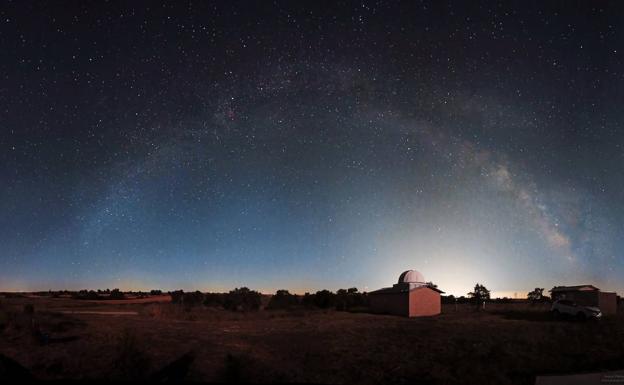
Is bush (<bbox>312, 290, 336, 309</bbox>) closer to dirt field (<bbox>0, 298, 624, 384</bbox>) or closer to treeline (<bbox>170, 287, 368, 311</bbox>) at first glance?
treeline (<bbox>170, 287, 368, 311</bbox>)

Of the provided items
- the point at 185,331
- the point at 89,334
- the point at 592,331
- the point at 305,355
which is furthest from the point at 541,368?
the point at 89,334

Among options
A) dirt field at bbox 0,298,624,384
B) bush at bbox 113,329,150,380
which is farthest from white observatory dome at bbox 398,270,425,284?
bush at bbox 113,329,150,380

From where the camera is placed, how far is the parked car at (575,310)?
3234cm

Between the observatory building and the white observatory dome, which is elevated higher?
the white observatory dome

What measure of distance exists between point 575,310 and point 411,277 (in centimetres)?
2626

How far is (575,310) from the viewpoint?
33594mm

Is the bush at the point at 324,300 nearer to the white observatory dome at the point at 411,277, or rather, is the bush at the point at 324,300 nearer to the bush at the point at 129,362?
the white observatory dome at the point at 411,277

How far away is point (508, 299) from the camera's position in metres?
84.2

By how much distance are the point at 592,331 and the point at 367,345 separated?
15079 millimetres

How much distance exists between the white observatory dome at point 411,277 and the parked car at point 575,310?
76.3ft

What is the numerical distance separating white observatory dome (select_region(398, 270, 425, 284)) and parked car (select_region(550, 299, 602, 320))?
2325cm

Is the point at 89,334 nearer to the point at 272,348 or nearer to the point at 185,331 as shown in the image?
the point at 185,331

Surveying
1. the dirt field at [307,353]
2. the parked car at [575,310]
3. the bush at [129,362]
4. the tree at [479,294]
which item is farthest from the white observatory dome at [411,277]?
the bush at [129,362]

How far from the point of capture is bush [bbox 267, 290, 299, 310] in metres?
54.6
